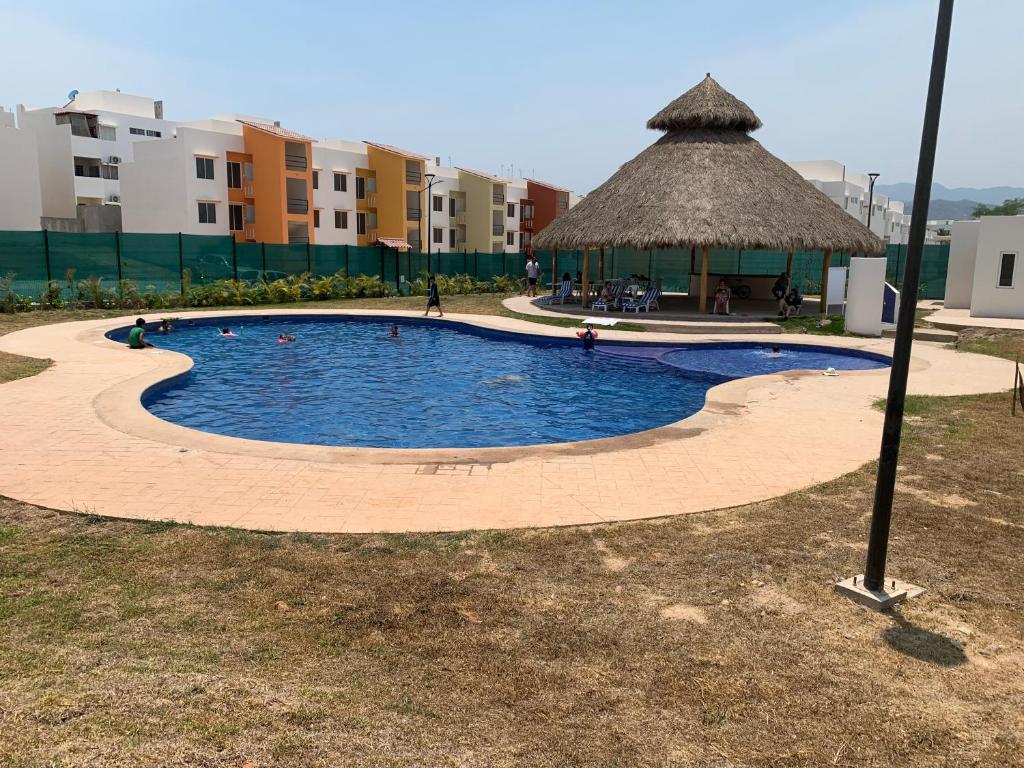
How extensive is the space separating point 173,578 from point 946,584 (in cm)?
508

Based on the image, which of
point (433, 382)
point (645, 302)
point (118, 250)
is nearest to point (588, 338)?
point (433, 382)

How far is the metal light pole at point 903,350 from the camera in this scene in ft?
12.9

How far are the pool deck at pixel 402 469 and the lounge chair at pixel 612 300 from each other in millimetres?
12355

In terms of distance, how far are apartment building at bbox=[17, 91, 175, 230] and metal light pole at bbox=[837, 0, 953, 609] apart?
54195 mm

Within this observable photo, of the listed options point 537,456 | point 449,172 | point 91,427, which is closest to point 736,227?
point 537,456

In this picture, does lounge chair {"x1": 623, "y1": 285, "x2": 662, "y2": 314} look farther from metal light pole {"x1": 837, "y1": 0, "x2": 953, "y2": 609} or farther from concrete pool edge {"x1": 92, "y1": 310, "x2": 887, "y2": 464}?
metal light pole {"x1": 837, "y1": 0, "x2": 953, "y2": 609}

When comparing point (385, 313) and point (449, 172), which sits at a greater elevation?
point (449, 172)

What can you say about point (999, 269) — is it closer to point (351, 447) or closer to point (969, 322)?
point (969, 322)

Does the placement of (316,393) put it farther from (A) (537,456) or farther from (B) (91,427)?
(A) (537,456)

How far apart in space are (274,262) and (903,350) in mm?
26385

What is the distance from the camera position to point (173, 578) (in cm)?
479

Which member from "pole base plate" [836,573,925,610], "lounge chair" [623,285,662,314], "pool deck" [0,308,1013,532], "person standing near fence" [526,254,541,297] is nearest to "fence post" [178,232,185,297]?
"person standing near fence" [526,254,541,297]

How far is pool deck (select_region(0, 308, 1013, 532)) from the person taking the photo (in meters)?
6.17

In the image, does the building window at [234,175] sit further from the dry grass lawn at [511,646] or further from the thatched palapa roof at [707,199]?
the dry grass lawn at [511,646]
